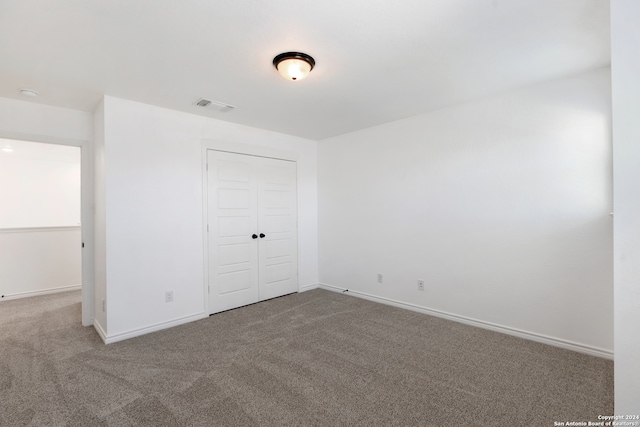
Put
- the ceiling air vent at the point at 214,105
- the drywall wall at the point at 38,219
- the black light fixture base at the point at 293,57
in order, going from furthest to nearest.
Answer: the drywall wall at the point at 38,219, the ceiling air vent at the point at 214,105, the black light fixture base at the point at 293,57

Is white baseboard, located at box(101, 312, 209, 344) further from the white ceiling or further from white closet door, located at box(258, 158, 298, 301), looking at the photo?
the white ceiling

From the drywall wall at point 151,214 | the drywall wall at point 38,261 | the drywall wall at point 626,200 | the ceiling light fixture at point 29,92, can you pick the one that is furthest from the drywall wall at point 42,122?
the drywall wall at point 626,200

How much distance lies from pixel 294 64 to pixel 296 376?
2427 mm

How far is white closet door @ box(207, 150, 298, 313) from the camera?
153 inches

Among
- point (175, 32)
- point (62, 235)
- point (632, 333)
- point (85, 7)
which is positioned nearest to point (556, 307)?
point (632, 333)

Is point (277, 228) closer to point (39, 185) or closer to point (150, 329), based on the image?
point (150, 329)

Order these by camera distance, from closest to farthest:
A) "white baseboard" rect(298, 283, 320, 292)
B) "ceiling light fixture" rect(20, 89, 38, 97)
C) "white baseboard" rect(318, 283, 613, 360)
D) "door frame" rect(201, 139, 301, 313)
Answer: "white baseboard" rect(318, 283, 613, 360)
"ceiling light fixture" rect(20, 89, 38, 97)
"door frame" rect(201, 139, 301, 313)
"white baseboard" rect(298, 283, 320, 292)

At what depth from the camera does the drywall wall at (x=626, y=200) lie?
128cm

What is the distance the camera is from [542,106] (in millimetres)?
2871

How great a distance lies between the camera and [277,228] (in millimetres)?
4598

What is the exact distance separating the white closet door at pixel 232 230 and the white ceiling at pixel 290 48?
0.98m

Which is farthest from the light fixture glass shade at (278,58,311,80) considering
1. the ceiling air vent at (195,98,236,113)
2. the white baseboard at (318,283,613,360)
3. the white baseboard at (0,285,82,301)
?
the white baseboard at (0,285,82,301)

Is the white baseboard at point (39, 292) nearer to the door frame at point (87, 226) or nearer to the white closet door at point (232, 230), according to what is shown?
the door frame at point (87, 226)

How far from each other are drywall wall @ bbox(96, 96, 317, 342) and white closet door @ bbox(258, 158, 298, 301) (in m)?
0.88
